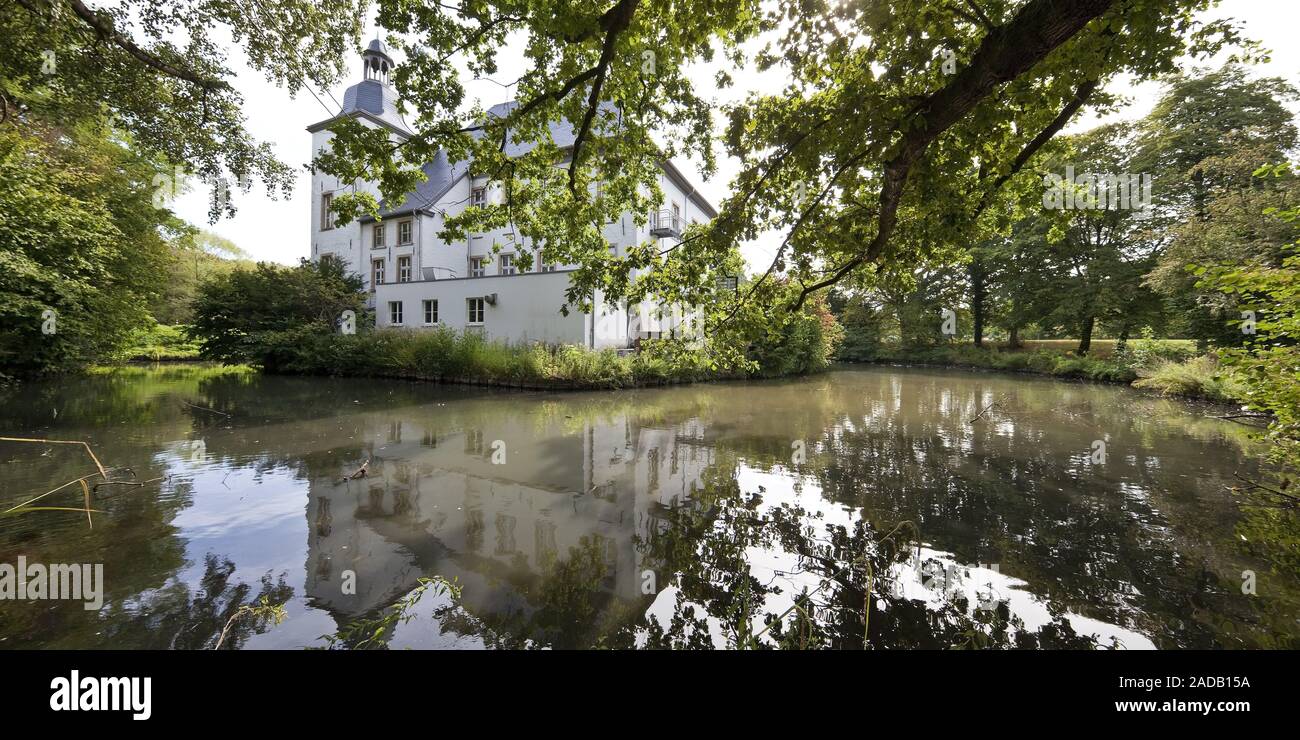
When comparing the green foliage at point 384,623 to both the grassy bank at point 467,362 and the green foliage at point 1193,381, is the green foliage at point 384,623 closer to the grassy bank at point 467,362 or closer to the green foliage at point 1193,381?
the grassy bank at point 467,362

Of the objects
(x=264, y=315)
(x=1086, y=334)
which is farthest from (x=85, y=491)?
(x=1086, y=334)


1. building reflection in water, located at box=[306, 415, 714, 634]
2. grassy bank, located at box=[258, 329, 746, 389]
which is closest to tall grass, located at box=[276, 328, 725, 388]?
grassy bank, located at box=[258, 329, 746, 389]

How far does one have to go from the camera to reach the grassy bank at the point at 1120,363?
13508mm

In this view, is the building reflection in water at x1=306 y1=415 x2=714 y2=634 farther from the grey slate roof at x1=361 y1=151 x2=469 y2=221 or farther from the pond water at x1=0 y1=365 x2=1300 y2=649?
the grey slate roof at x1=361 y1=151 x2=469 y2=221

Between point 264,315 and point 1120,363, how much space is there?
1452 inches

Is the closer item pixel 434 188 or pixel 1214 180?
pixel 1214 180

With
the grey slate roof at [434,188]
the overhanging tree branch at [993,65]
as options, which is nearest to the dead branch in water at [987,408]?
the overhanging tree branch at [993,65]

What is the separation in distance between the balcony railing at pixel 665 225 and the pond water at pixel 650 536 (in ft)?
44.8

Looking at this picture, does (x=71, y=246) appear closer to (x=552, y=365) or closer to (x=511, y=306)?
(x=511, y=306)

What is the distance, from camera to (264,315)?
18.9 meters

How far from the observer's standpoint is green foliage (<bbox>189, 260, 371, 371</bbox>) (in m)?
18.5

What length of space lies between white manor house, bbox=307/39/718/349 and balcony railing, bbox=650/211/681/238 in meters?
0.05
